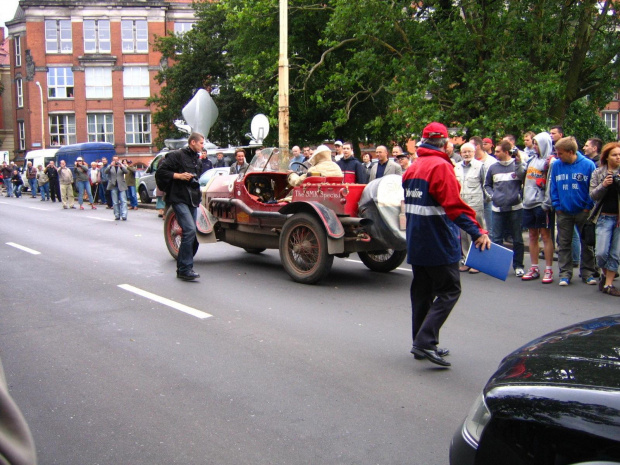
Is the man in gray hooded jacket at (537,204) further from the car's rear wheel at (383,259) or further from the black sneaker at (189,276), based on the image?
the black sneaker at (189,276)

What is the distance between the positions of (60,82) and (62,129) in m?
4.11

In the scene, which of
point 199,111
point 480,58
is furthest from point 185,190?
point 480,58

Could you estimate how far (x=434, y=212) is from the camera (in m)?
4.97

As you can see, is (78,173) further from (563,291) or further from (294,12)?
(563,291)

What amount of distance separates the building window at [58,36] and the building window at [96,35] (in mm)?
1503

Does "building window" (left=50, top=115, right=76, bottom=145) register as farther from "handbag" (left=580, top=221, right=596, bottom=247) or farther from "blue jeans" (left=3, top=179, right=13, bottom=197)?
"handbag" (left=580, top=221, right=596, bottom=247)

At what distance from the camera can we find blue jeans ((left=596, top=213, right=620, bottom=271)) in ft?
25.1

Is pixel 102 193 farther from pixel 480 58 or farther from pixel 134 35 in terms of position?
pixel 134 35

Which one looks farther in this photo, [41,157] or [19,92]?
[19,92]

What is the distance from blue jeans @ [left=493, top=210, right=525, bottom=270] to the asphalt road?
0.75 meters

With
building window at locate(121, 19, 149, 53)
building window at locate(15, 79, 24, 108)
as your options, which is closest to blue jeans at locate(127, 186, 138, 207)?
building window at locate(121, 19, 149, 53)

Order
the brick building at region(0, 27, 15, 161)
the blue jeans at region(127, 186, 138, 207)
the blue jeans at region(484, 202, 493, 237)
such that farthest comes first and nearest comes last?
the brick building at region(0, 27, 15, 161)
the blue jeans at region(127, 186, 138, 207)
the blue jeans at region(484, 202, 493, 237)

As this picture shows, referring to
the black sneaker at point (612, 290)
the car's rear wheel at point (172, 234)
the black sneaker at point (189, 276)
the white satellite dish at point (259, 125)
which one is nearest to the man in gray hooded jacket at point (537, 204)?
the black sneaker at point (612, 290)

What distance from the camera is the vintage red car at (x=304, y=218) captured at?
25.7ft
